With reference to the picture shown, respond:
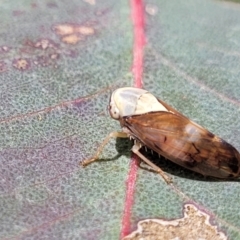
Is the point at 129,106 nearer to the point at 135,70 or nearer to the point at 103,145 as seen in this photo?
the point at 103,145

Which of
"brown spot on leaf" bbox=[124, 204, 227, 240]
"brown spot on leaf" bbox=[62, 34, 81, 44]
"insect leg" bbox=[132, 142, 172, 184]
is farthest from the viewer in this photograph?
"brown spot on leaf" bbox=[62, 34, 81, 44]


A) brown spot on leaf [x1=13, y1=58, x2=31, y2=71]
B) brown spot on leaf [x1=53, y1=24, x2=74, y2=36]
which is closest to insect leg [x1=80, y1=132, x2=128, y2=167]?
brown spot on leaf [x1=13, y1=58, x2=31, y2=71]

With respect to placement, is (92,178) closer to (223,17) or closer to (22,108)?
(22,108)

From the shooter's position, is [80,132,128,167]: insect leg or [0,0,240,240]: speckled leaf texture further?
[80,132,128,167]: insect leg

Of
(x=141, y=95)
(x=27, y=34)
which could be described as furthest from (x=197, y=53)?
(x=27, y=34)

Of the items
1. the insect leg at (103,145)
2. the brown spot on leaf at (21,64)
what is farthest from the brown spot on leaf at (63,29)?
the insect leg at (103,145)

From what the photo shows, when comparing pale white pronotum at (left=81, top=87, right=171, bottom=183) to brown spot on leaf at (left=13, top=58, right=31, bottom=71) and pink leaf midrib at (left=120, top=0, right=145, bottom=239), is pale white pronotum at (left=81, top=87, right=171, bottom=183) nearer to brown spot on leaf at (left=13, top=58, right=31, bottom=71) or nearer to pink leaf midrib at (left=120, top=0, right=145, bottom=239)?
pink leaf midrib at (left=120, top=0, right=145, bottom=239)

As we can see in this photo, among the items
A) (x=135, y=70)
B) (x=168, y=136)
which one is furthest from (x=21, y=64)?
(x=168, y=136)
